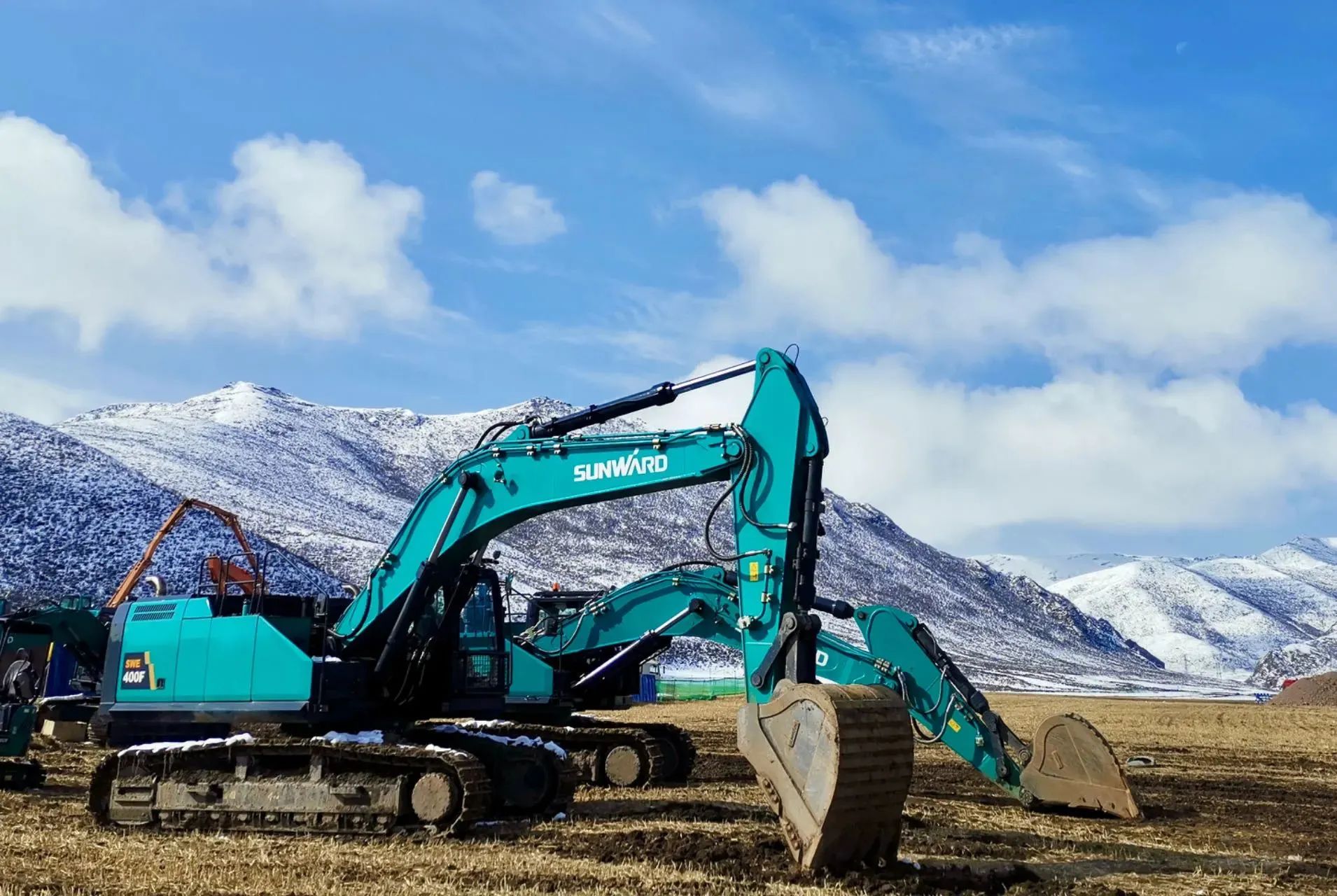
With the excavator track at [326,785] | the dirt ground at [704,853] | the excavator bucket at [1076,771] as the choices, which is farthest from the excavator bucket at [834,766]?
the excavator bucket at [1076,771]

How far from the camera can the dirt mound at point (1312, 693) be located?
70.6m

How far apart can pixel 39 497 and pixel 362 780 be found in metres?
69.9

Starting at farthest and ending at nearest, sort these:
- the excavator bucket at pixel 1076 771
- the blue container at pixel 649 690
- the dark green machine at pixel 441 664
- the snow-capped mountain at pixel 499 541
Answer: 1. the snow-capped mountain at pixel 499 541
2. the blue container at pixel 649 690
3. the excavator bucket at pixel 1076 771
4. the dark green machine at pixel 441 664

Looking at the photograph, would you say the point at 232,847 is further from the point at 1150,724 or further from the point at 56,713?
the point at 1150,724

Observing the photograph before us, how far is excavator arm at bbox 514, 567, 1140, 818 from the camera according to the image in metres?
15.3

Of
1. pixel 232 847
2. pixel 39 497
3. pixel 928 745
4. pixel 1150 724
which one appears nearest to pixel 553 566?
pixel 39 497

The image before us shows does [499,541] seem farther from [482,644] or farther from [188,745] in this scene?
[188,745]

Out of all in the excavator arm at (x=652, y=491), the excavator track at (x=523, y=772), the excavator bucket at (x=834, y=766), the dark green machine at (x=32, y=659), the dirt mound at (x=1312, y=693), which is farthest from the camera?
the dirt mound at (x=1312, y=693)

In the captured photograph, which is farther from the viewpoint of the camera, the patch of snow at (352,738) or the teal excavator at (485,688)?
the patch of snow at (352,738)

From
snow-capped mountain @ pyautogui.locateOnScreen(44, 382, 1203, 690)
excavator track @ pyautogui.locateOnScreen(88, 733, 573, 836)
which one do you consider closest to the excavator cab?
excavator track @ pyautogui.locateOnScreen(88, 733, 573, 836)

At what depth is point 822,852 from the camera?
9547 millimetres

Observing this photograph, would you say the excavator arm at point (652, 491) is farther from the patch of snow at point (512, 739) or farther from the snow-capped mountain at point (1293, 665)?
the snow-capped mountain at point (1293, 665)

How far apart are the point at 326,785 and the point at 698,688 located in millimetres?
50989

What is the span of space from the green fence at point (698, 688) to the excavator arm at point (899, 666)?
3437 cm
